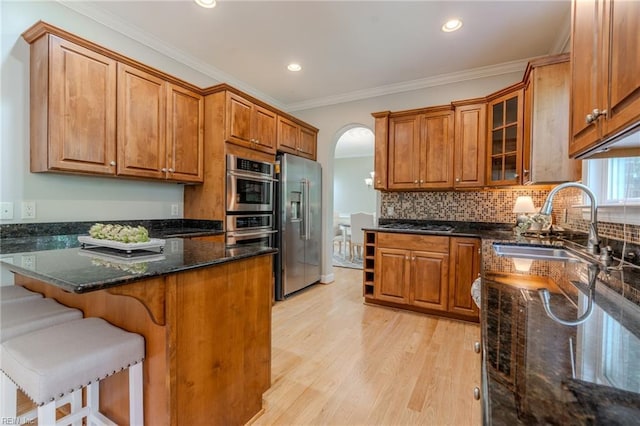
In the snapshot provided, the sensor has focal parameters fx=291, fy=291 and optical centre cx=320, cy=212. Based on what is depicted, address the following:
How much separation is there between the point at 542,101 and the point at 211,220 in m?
3.15

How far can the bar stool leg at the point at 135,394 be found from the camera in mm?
1180

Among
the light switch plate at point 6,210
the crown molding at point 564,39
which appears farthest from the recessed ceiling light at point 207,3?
the crown molding at point 564,39

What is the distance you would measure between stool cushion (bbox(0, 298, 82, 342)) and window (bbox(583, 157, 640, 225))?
2.76 meters

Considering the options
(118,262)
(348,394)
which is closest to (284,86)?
(118,262)

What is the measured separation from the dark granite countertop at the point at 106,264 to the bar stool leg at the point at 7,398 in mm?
478

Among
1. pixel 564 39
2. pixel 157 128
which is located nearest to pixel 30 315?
pixel 157 128

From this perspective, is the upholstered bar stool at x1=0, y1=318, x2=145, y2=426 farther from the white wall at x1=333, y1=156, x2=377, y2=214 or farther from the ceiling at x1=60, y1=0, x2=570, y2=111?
the white wall at x1=333, y1=156, x2=377, y2=214

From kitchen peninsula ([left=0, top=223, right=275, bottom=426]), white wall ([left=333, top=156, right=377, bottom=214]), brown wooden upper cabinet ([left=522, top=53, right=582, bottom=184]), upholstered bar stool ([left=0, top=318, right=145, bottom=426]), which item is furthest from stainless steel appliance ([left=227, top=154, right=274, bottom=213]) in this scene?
white wall ([left=333, top=156, right=377, bottom=214])

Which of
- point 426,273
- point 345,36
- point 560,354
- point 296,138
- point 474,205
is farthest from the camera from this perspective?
point 296,138

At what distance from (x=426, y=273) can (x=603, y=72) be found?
2.36 meters

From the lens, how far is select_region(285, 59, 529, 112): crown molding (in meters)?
3.23

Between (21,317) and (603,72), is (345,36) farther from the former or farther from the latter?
(21,317)

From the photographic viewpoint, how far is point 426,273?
307 centimetres

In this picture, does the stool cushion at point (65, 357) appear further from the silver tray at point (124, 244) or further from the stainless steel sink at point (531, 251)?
the stainless steel sink at point (531, 251)
